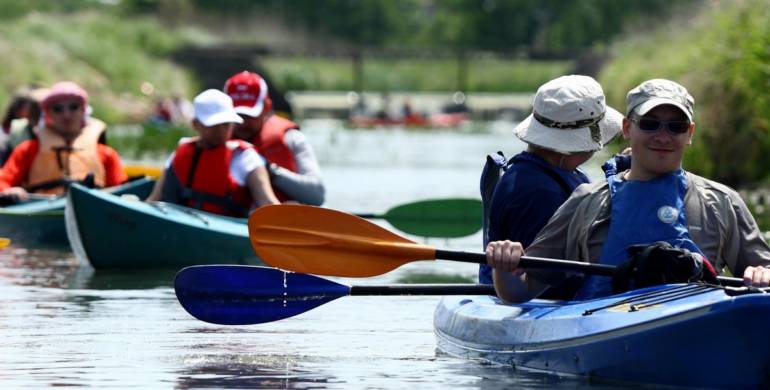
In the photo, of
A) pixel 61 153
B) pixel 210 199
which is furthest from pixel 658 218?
pixel 61 153

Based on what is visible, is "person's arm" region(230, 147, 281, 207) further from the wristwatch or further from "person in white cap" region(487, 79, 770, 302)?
"person in white cap" region(487, 79, 770, 302)

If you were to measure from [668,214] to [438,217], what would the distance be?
634 cm

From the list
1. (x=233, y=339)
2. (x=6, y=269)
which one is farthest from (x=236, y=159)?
(x=233, y=339)

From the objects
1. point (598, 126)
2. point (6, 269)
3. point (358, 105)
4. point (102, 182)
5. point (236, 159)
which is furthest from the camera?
point (358, 105)

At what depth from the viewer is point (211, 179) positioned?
11156 mm

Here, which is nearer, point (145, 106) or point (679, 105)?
point (679, 105)

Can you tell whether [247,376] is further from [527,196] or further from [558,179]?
[558,179]

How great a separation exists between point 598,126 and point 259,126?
16.6ft

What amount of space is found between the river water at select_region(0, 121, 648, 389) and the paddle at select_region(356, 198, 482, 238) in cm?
26

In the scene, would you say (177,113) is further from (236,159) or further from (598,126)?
(598,126)

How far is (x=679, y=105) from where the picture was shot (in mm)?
6094

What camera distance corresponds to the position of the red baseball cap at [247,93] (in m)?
11.3

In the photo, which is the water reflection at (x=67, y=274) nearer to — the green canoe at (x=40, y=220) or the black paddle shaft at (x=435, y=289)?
the green canoe at (x=40, y=220)

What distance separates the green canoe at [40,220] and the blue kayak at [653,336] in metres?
6.13
